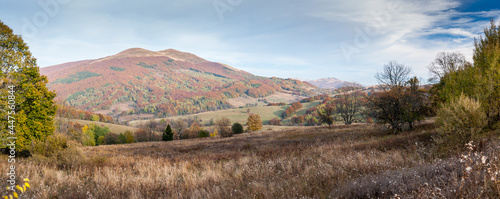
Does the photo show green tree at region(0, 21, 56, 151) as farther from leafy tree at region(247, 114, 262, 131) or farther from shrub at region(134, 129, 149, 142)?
shrub at region(134, 129, 149, 142)

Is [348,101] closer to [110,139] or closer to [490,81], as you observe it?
[490,81]

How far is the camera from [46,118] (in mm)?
16047

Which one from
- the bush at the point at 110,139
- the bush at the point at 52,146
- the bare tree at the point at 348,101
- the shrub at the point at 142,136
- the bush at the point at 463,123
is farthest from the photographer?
the shrub at the point at 142,136

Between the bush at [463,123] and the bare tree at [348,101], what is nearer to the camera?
the bush at [463,123]

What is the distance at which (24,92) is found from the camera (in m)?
14.6

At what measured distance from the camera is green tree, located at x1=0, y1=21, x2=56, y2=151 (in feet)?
43.3

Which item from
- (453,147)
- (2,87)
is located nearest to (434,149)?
(453,147)

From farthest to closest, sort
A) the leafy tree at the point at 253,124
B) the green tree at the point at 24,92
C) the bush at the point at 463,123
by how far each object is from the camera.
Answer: the leafy tree at the point at 253,124 < the green tree at the point at 24,92 < the bush at the point at 463,123

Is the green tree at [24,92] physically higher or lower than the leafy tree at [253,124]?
higher

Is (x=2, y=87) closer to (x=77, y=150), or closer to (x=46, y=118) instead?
(x=46, y=118)

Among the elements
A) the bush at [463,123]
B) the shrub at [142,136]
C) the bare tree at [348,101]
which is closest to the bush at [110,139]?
the shrub at [142,136]

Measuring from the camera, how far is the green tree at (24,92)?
13.2 meters

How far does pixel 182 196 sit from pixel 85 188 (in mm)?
3124

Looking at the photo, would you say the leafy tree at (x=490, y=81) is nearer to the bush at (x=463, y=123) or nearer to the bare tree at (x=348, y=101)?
the bush at (x=463, y=123)
